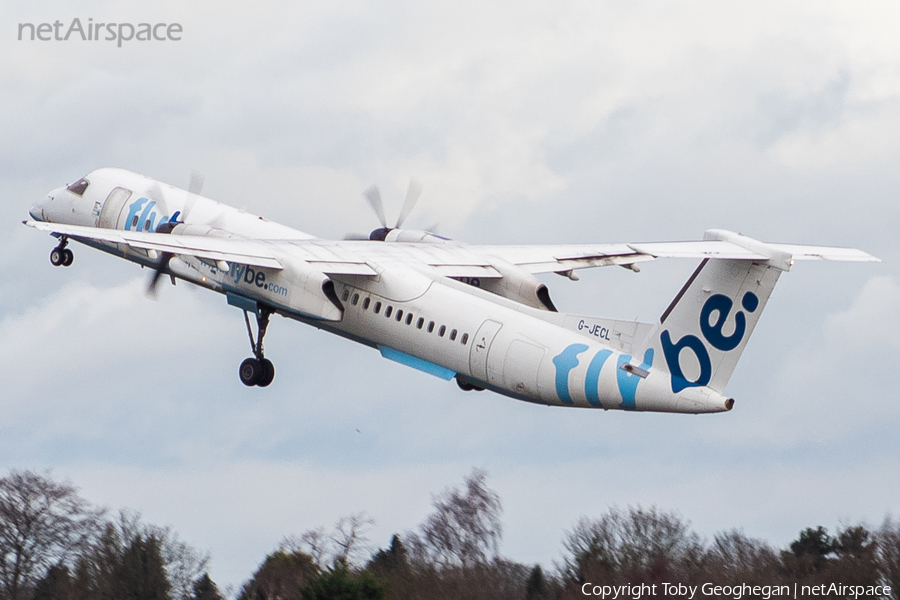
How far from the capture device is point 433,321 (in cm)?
3484

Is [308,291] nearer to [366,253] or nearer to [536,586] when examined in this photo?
[366,253]

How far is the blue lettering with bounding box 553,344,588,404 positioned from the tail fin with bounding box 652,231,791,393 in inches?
75.9

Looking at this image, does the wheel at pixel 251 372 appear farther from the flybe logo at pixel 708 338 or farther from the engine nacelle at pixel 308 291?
the flybe logo at pixel 708 338

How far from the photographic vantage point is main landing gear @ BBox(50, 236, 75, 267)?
4456 centimetres

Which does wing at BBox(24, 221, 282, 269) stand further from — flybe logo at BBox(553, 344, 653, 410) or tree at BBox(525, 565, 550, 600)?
tree at BBox(525, 565, 550, 600)

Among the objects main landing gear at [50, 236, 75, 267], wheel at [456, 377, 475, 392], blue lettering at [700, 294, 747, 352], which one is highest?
main landing gear at [50, 236, 75, 267]

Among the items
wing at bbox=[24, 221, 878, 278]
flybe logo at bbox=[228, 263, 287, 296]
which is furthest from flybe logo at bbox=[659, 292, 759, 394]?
flybe logo at bbox=[228, 263, 287, 296]

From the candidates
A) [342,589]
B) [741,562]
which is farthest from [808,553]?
[342,589]

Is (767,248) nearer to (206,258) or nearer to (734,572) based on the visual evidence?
(206,258)

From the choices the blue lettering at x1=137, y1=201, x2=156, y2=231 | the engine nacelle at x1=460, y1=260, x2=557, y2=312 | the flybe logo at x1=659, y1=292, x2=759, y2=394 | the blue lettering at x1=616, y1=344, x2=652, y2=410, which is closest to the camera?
the flybe logo at x1=659, y1=292, x2=759, y2=394

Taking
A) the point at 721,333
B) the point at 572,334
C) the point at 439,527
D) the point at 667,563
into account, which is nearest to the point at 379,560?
the point at 439,527

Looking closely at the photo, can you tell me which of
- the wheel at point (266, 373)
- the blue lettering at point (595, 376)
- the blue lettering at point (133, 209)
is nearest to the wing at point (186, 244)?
the wheel at point (266, 373)

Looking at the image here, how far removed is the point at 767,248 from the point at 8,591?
Result: 31421 mm

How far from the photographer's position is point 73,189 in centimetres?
4497
